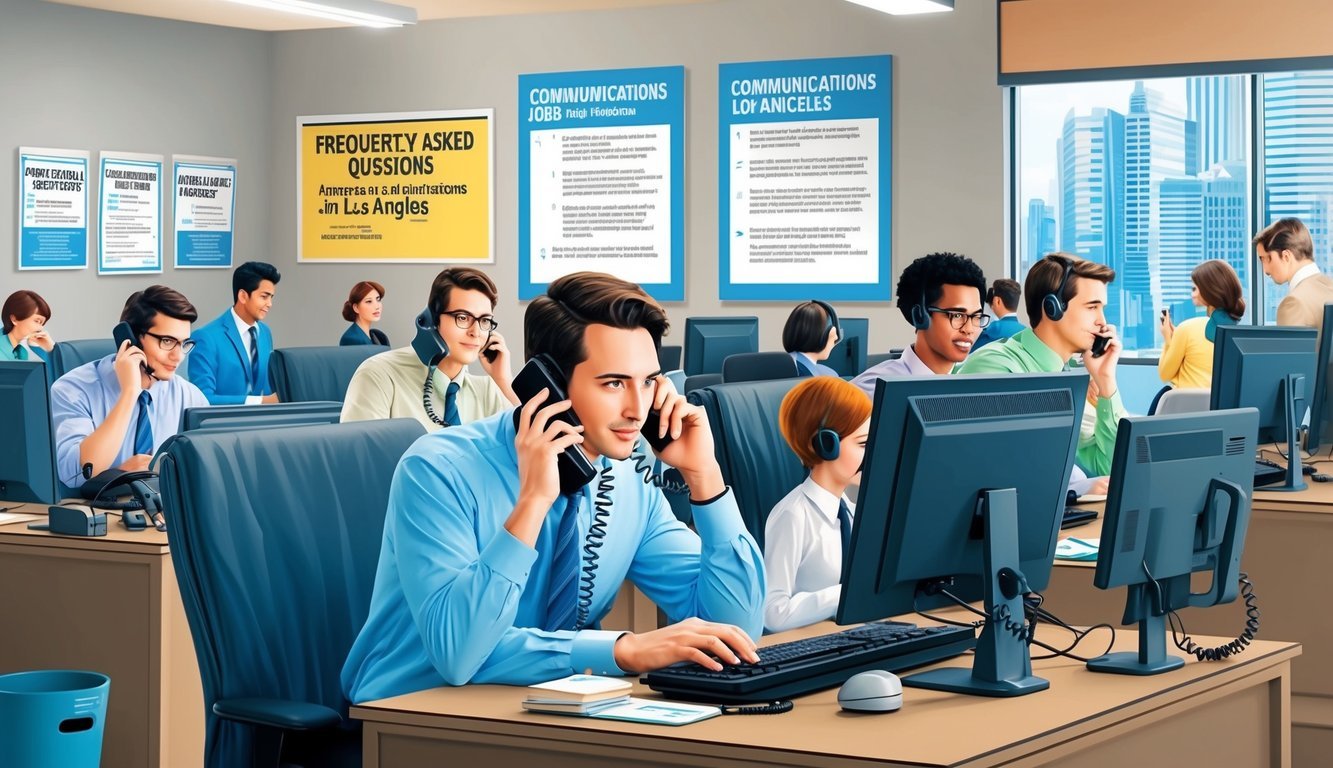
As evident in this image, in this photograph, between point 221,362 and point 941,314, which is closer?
point 941,314

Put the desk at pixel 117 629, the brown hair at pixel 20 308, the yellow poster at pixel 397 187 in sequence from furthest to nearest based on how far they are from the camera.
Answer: the yellow poster at pixel 397 187 → the brown hair at pixel 20 308 → the desk at pixel 117 629

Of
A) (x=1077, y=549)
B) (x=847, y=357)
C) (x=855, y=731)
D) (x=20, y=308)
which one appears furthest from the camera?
(x=847, y=357)

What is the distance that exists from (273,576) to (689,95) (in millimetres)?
7540

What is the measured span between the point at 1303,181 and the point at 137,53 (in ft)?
23.1

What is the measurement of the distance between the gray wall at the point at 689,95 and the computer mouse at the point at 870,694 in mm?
7196

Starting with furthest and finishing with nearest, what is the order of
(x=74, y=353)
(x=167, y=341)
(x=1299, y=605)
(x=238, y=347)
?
(x=238, y=347)
(x=74, y=353)
(x=167, y=341)
(x=1299, y=605)

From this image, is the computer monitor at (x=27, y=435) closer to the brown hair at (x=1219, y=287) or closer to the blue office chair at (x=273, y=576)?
the blue office chair at (x=273, y=576)

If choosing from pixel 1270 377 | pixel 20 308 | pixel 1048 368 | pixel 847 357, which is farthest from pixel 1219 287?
pixel 20 308

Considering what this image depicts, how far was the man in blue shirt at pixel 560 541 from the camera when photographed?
2.10m

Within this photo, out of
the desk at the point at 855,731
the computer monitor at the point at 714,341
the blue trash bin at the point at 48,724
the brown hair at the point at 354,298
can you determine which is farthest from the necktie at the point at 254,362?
the desk at the point at 855,731

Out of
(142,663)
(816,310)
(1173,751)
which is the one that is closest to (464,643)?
(1173,751)

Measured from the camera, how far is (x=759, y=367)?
5.74m

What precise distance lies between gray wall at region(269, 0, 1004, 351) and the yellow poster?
86mm

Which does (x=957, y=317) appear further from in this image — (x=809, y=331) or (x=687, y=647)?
(x=687, y=647)
